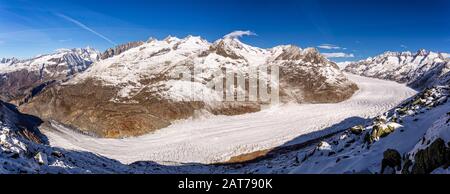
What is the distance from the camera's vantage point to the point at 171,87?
10269cm

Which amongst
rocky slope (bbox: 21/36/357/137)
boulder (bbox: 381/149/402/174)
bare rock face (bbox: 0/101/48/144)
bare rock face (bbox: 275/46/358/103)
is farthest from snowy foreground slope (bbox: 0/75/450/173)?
bare rock face (bbox: 275/46/358/103)

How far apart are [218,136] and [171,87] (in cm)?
4363

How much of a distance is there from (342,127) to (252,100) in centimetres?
4195

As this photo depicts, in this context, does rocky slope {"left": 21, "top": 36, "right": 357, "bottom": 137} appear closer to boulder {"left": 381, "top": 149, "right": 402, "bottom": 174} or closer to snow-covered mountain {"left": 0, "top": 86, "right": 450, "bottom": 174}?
snow-covered mountain {"left": 0, "top": 86, "right": 450, "bottom": 174}

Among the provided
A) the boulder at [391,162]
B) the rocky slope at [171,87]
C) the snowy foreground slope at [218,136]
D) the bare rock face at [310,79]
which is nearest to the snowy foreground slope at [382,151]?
the boulder at [391,162]

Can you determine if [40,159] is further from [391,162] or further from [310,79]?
[310,79]

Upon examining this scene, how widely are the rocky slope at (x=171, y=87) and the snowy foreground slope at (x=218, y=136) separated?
397 inches

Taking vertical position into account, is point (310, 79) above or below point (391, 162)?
above

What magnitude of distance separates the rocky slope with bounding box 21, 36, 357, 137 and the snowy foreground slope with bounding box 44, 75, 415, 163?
33.1ft

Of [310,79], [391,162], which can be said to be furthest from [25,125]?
[310,79]

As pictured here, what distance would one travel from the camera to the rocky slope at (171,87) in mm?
86562

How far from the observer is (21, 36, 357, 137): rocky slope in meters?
86.6

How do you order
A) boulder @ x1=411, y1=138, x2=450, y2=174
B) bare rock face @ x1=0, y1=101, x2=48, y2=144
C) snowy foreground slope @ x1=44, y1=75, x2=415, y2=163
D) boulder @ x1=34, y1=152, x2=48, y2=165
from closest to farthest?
1. boulder @ x1=411, y1=138, x2=450, y2=174
2. boulder @ x1=34, y1=152, x2=48, y2=165
3. bare rock face @ x1=0, y1=101, x2=48, y2=144
4. snowy foreground slope @ x1=44, y1=75, x2=415, y2=163
